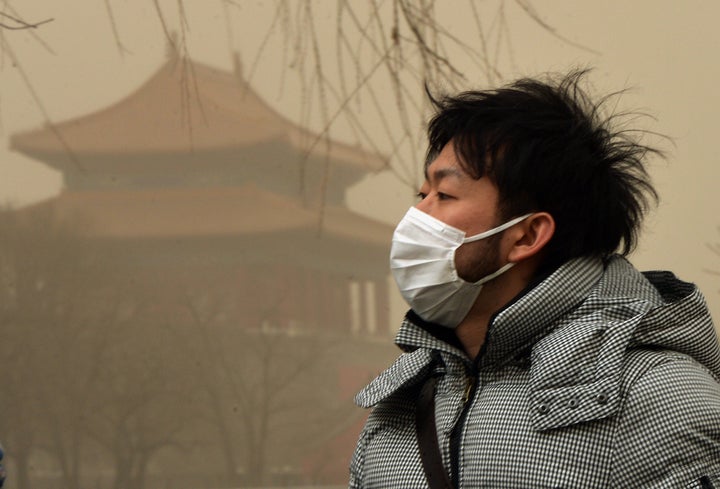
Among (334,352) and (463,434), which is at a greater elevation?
(463,434)

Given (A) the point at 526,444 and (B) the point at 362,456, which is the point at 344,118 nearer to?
(B) the point at 362,456

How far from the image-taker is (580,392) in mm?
1817

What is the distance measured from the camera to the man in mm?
1794

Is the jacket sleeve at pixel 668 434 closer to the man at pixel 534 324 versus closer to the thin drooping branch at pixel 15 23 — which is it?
the man at pixel 534 324

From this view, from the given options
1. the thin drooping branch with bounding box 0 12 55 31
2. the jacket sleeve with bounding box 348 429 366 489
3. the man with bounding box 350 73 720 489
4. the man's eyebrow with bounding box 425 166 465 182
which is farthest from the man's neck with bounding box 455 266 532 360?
the thin drooping branch with bounding box 0 12 55 31

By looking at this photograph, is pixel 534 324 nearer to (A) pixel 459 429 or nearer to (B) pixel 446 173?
(A) pixel 459 429

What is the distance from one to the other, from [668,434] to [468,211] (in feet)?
1.74

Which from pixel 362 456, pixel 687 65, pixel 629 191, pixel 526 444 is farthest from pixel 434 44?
pixel 526 444

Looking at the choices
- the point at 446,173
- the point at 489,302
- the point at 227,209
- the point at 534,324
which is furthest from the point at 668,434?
the point at 227,209

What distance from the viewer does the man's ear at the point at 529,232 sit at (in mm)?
2049

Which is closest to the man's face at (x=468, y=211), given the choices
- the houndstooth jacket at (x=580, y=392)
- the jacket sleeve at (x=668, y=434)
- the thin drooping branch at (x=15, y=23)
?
the houndstooth jacket at (x=580, y=392)

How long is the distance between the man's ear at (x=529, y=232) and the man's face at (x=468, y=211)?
27 mm

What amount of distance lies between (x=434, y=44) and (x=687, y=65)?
2.13ft

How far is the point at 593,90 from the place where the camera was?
2945mm
